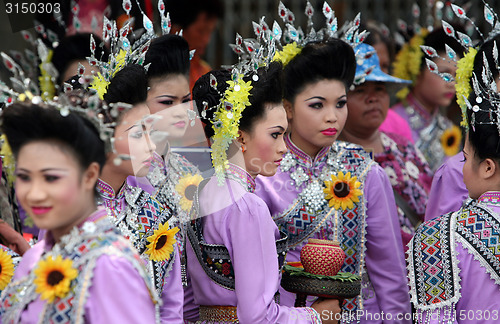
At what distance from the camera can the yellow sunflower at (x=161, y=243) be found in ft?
9.27

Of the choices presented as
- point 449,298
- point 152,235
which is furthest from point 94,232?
point 449,298

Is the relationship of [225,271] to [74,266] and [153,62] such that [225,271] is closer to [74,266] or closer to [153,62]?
[74,266]

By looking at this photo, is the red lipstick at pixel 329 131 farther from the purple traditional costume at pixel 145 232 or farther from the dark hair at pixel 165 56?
the purple traditional costume at pixel 145 232

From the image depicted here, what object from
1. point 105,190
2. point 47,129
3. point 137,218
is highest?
point 47,129

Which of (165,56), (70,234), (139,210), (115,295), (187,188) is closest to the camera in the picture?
(115,295)

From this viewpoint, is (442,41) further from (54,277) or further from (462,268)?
(54,277)

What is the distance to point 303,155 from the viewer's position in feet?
12.2

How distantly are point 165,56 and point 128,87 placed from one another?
710 millimetres

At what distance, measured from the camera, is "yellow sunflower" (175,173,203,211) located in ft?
10.7

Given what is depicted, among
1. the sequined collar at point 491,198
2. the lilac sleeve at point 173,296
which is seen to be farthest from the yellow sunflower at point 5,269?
the sequined collar at point 491,198

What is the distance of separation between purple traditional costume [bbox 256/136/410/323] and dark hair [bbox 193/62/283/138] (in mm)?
566

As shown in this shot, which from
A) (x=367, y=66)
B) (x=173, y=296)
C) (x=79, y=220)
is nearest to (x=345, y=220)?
(x=173, y=296)

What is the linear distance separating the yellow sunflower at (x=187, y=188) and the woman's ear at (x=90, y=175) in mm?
1050

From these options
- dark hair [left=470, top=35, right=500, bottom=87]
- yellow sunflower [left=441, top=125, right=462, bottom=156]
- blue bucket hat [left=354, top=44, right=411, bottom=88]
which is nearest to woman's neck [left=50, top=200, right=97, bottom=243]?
dark hair [left=470, top=35, right=500, bottom=87]
